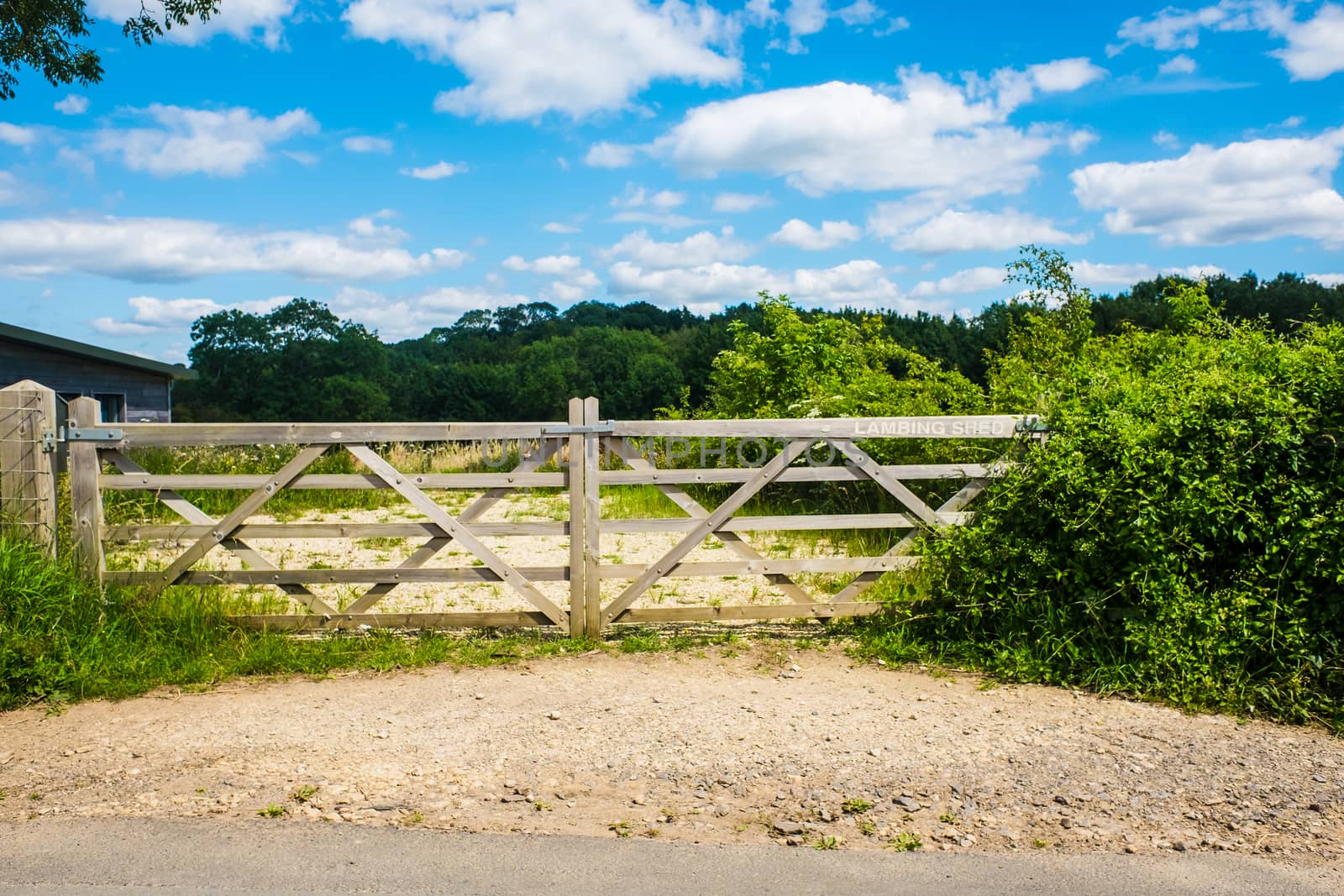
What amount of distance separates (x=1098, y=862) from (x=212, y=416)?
67640 millimetres

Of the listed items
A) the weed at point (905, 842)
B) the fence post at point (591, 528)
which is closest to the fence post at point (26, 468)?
the fence post at point (591, 528)

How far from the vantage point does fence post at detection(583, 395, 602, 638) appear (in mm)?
6559

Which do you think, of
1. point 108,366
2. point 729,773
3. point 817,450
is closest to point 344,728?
point 729,773

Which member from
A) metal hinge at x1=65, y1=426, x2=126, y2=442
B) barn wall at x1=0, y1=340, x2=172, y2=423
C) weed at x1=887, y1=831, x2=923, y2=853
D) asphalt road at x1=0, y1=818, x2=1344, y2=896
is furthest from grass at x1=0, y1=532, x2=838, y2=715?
barn wall at x1=0, y1=340, x2=172, y2=423

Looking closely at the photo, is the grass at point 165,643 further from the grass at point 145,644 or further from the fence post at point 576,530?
the fence post at point 576,530

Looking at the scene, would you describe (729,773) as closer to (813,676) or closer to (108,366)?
(813,676)

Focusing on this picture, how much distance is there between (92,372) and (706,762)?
26.1 metres

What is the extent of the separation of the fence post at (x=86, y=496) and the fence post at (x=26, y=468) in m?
0.15

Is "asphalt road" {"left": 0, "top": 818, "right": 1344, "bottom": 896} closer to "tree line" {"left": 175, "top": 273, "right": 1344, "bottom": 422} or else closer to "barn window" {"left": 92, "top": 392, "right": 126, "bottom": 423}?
"barn window" {"left": 92, "top": 392, "right": 126, "bottom": 423}

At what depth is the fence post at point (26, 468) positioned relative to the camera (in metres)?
6.34

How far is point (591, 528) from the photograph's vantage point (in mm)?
6566

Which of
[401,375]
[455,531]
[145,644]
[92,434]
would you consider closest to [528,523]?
[455,531]

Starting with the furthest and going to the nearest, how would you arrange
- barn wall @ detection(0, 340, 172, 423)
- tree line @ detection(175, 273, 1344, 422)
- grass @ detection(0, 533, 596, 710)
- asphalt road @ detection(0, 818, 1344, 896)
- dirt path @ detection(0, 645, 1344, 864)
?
tree line @ detection(175, 273, 1344, 422), barn wall @ detection(0, 340, 172, 423), grass @ detection(0, 533, 596, 710), dirt path @ detection(0, 645, 1344, 864), asphalt road @ detection(0, 818, 1344, 896)

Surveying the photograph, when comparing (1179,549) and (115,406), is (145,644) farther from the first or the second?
(115,406)
